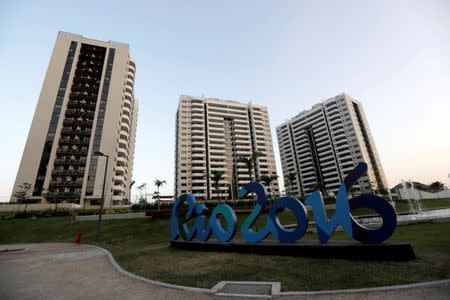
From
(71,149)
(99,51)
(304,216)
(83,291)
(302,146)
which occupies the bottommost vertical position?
(83,291)

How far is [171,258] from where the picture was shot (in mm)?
11695

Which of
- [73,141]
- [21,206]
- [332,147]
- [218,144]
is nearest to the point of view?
[21,206]

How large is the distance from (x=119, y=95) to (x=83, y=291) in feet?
250

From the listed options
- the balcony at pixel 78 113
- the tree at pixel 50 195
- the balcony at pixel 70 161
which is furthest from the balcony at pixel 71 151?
the balcony at pixel 78 113

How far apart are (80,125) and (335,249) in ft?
250

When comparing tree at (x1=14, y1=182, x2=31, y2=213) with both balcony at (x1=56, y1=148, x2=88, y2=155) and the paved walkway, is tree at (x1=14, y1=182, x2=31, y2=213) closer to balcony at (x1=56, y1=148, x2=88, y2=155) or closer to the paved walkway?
balcony at (x1=56, y1=148, x2=88, y2=155)

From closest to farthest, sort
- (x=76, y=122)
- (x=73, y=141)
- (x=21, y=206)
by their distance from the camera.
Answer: (x=21, y=206) < (x=73, y=141) < (x=76, y=122)

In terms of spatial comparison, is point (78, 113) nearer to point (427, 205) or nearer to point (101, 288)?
point (101, 288)

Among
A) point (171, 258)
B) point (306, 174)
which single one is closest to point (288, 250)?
point (171, 258)

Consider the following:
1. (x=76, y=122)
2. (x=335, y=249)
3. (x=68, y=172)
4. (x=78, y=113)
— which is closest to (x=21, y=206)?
(x=68, y=172)

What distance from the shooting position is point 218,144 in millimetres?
111562

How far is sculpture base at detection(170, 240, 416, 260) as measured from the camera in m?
8.38

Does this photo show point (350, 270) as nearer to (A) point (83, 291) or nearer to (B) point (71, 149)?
(A) point (83, 291)

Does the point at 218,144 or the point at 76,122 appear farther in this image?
the point at 218,144
